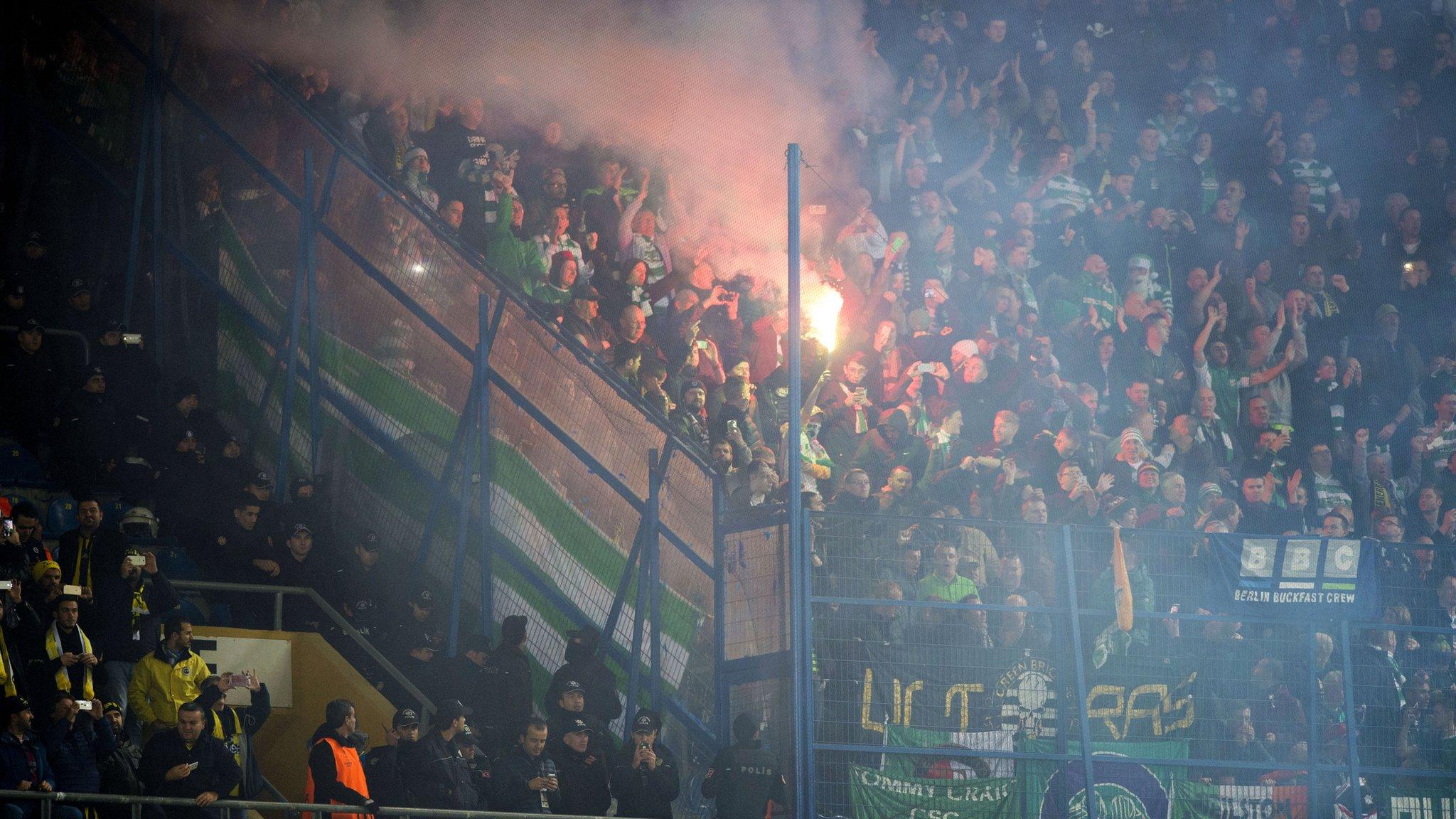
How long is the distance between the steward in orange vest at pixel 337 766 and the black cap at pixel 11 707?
4.18ft

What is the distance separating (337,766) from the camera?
7.97m

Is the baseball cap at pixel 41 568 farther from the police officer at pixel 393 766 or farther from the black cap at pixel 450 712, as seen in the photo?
the black cap at pixel 450 712

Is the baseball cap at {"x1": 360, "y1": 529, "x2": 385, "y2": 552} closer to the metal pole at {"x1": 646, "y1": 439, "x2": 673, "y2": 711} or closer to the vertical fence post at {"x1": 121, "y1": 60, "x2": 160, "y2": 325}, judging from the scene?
the metal pole at {"x1": 646, "y1": 439, "x2": 673, "y2": 711}

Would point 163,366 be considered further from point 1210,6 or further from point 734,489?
point 1210,6

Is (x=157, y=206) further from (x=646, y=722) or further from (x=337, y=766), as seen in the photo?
(x=646, y=722)

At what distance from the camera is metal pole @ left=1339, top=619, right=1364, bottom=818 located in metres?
9.30

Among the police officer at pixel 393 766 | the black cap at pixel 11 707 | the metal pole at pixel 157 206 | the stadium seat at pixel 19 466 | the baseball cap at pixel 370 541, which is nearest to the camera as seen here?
the black cap at pixel 11 707

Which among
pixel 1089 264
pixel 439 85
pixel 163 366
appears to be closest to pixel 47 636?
pixel 163 366

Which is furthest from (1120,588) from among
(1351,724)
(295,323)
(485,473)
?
(295,323)

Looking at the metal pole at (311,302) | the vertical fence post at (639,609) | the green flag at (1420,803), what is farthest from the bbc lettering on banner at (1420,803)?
the metal pole at (311,302)

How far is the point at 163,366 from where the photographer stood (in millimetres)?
10344

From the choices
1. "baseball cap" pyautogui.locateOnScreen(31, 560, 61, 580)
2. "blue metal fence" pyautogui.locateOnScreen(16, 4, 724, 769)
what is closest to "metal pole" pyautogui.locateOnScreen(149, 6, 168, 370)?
"blue metal fence" pyautogui.locateOnScreen(16, 4, 724, 769)

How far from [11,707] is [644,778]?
9.70ft

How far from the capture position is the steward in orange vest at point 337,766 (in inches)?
311
